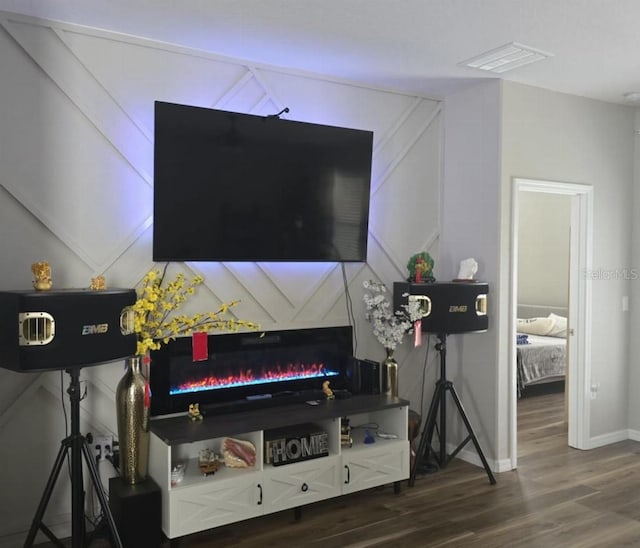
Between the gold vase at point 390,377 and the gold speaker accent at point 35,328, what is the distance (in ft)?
7.16

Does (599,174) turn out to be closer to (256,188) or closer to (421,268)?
(421,268)

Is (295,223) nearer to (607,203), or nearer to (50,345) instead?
(50,345)

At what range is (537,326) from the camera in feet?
22.8

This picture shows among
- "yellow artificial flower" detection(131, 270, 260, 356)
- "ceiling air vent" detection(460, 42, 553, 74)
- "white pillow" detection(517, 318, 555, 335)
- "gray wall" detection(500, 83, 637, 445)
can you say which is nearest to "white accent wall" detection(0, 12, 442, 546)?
"yellow artificial flower" detection(131, 270, 260, 356)

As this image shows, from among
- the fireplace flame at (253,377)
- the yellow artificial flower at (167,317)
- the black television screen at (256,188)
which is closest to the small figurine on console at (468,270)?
the black television screen at (256,188)

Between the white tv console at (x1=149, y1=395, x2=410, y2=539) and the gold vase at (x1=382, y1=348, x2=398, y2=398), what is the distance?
145 mm

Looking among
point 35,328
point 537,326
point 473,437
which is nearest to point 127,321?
point 35,328

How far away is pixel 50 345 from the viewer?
246 cm

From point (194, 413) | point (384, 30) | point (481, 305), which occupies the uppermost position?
point (384, 30)

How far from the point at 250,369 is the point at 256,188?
3.59 feet

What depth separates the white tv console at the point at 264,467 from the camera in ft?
9.79

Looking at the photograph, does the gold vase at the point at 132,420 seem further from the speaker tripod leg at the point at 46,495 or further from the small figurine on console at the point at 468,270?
the small figurine on console at the point at 468,270

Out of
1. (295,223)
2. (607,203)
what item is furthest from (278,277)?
(607,203)

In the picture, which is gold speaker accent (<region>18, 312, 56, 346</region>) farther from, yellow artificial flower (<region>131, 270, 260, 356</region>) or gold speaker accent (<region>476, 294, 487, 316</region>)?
gold speaker accent (<region>476, 294, 487, 316</region>)
